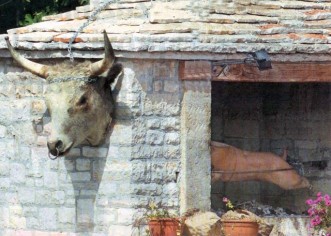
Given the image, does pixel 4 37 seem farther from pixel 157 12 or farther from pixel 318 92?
pixel 318 92

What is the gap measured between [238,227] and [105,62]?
7.25ft

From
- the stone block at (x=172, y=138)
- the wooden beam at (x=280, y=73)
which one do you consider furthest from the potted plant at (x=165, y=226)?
the wooden beam at (x=280, y=73)

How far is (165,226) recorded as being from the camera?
558 inches

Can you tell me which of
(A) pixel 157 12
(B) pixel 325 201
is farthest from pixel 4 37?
(B) pixel 325 201

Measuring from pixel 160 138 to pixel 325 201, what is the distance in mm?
1870

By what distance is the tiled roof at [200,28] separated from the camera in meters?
14.2

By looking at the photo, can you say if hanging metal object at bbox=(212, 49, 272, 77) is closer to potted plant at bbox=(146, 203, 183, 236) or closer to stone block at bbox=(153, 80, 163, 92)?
stone block at bbox=(153, 80, 163, 92)

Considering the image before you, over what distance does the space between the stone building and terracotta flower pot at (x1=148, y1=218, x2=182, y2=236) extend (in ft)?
0.87

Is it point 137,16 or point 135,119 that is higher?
point 137,16

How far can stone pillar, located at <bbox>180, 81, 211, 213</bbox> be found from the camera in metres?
14.4

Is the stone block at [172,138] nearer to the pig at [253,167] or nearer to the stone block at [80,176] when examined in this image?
the pig at [253,167]

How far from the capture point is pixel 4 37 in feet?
48.3

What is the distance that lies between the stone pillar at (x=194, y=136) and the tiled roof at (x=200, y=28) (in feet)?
1.58

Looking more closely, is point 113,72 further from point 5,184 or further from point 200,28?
point 5,184
